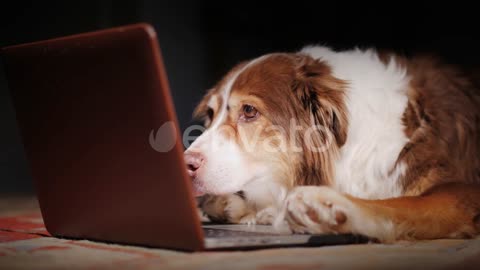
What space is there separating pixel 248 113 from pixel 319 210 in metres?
0.68

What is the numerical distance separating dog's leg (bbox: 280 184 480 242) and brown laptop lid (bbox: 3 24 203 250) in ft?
1.18

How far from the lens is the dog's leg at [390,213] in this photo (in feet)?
4.90

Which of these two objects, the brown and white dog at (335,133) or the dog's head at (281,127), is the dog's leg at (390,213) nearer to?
the brown and white dog at (335,133)

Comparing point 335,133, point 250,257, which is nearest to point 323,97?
point 335,133

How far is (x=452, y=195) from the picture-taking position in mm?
1719

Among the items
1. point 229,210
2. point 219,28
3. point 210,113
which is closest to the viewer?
point 229,210

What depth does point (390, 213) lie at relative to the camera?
1583 millimetres

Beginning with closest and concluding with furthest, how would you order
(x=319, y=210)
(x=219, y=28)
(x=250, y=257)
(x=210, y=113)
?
(x=250, y=257) → (x=319, y=210) → (x=210, y=113) → (x=219, y=28)

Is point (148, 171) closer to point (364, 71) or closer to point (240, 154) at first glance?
point (240, 154)

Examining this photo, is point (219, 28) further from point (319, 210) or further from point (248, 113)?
point (319, 210)

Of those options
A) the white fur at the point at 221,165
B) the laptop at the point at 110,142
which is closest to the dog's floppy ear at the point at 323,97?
the white fur at the point at 221,165

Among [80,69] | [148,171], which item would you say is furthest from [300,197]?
[80,69]

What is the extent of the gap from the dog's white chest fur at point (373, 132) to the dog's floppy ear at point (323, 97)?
0.04 m

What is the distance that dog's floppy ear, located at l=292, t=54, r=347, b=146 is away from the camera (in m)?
2.04
